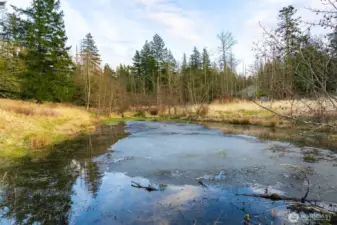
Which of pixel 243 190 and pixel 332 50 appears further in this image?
pixel 243 190

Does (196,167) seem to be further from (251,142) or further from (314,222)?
(251,142)

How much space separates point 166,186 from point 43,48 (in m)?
23.6

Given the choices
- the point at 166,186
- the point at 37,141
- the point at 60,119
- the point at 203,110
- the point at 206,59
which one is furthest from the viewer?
the point at 206,59

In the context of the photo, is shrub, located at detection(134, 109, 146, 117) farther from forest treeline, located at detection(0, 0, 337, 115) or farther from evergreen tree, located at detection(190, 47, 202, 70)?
evergreen tree, located at detection(190, 47, 202, 70)

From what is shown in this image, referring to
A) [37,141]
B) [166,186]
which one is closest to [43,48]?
[37,141]

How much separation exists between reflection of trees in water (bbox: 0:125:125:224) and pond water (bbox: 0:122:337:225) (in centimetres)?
2

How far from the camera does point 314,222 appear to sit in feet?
12.5

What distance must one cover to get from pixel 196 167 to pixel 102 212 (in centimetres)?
362

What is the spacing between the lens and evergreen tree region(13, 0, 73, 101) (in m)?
22.8

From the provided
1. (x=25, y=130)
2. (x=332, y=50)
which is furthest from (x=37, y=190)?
(x=25, y=130)

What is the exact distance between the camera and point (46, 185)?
595 cm

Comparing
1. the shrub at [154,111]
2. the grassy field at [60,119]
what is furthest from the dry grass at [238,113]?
the shrub at [154,111]

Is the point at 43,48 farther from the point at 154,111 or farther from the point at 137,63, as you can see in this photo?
the point at 137,63

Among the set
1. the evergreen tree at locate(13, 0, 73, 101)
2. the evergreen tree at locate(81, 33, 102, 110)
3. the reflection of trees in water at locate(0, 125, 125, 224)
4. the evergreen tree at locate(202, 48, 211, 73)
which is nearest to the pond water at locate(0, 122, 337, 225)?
the reflection of trees in water at locate(0, 125, 125, 224)
